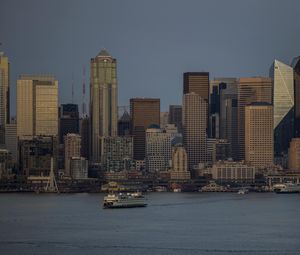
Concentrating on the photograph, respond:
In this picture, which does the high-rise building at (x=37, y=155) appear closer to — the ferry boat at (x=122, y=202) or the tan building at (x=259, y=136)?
the tan building at (x=259, y=136)

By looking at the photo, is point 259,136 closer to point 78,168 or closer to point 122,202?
point 78,168

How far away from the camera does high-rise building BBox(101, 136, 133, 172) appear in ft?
603

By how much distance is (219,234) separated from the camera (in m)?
65.8

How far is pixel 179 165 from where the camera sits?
178125 millimetres

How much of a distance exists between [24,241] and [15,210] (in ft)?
99.2

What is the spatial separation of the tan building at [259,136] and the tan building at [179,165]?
15.1 meters

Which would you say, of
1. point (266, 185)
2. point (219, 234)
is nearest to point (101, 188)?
point (266, 185)

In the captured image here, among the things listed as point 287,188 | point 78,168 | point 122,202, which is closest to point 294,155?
point 78,168

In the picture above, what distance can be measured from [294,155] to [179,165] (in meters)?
27.7

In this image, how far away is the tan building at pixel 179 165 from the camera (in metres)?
175

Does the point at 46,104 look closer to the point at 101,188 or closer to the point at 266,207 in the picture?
the point at 101,188

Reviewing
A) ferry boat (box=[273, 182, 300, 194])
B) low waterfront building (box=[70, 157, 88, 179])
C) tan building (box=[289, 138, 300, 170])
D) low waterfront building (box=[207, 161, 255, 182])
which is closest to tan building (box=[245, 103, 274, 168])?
tan building (box=[289, 138, 300, 170])

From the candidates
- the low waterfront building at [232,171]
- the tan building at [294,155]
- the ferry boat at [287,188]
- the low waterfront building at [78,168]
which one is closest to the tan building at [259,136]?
the tan building at [294,155]

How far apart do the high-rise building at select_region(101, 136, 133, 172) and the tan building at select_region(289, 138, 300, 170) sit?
2763 cm
